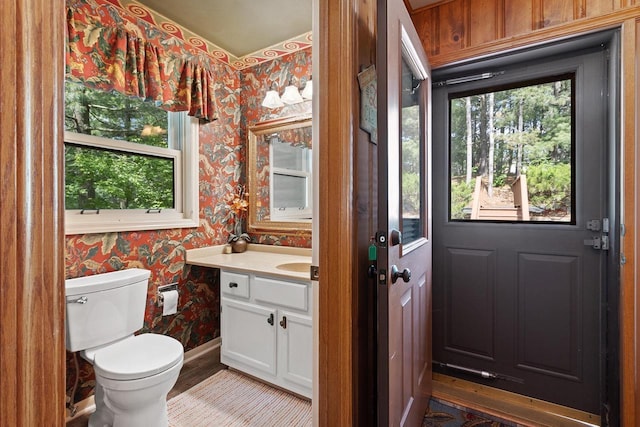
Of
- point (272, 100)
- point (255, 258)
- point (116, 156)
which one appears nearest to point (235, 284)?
point (255, 258)

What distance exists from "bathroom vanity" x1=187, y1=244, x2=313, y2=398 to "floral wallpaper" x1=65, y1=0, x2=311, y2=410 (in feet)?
0.67

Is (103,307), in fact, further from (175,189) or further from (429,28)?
(429,28)

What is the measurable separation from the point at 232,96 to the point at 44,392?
2.71 m

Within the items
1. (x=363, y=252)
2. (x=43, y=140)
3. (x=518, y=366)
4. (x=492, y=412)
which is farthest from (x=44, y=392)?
(x=518, y=366)

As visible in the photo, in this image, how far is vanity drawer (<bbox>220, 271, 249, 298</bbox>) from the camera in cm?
209

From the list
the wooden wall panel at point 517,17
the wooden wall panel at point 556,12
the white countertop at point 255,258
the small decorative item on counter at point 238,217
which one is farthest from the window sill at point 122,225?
the wooden wall panel at point 556,12

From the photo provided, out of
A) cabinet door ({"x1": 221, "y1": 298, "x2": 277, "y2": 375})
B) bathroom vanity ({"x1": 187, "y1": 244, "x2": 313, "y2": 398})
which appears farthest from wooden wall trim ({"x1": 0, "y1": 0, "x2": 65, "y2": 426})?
cabinet door ({"x1": 221, "y1": 298, "x2": 277, "y2": 375})

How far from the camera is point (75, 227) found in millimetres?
1782

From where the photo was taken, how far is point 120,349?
1.67 meters

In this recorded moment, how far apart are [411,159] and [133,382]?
166 centimetres

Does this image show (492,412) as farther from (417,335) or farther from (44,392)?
(44,392)

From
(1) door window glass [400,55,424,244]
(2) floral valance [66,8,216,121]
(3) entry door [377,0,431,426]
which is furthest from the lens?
(2) floral valance [66,8,216,121]

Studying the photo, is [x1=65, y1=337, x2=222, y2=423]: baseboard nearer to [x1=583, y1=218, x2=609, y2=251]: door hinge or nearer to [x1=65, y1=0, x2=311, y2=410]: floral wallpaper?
[x1=65, y1=0, x2=311, y2=410]: floral wallpaper

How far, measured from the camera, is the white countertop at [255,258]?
6.69 feet
